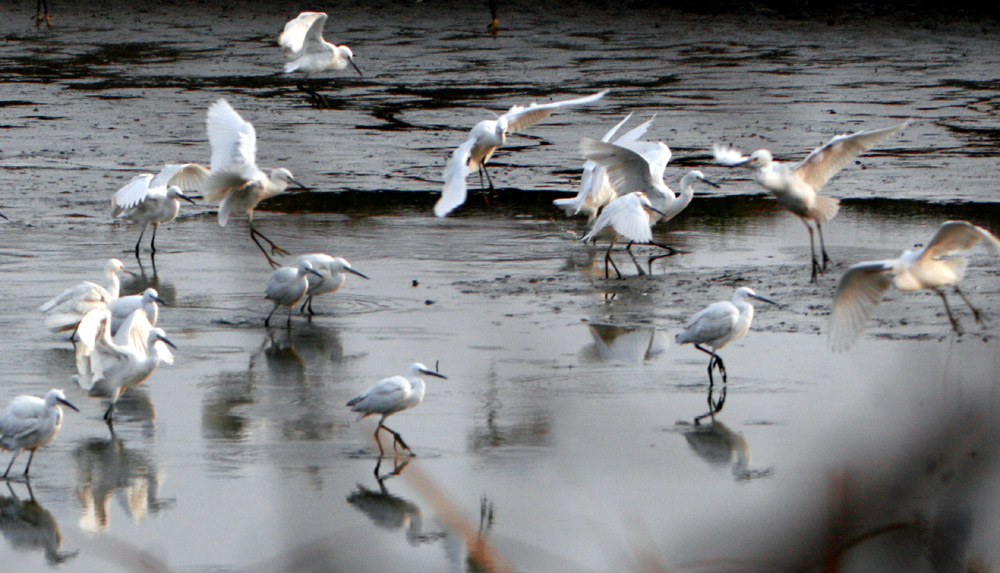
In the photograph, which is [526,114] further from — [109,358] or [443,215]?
[109,358]

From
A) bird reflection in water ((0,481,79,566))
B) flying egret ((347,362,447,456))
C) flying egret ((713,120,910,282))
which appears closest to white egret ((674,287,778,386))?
flying egret ((347,362,447,456))

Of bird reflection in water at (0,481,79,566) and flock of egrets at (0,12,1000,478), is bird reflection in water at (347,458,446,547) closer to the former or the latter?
flock of egrets at (0,12,1000,478)

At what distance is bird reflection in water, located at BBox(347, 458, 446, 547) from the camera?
16.2ft

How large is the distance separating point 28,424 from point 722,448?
3.08 meters

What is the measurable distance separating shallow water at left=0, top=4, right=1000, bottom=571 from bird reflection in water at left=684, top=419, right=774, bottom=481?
0.8 inches

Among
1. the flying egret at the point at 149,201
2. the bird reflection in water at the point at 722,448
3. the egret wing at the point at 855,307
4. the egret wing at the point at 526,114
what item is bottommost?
the bird reflection in water at the point at 722,448

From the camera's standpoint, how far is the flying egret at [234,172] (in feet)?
36.2

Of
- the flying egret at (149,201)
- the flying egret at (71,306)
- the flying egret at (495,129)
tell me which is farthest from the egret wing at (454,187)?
the flying egret at (149,201)

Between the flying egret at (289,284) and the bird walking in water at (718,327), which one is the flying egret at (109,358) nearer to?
the flying egret at (289,284)

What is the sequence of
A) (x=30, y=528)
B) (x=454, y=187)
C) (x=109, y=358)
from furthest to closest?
(x=454, y=187)
(x=109, y=358)
(x=30, y=528)

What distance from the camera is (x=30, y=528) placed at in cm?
513

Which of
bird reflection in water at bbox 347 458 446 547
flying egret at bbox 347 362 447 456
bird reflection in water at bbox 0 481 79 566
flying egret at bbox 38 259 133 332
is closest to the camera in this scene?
bird reflection in water at bbox 0 481 79 566

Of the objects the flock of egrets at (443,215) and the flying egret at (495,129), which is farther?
the flying egret at (495,129)

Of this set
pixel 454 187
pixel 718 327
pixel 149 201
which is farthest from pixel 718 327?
pixel 149 201
